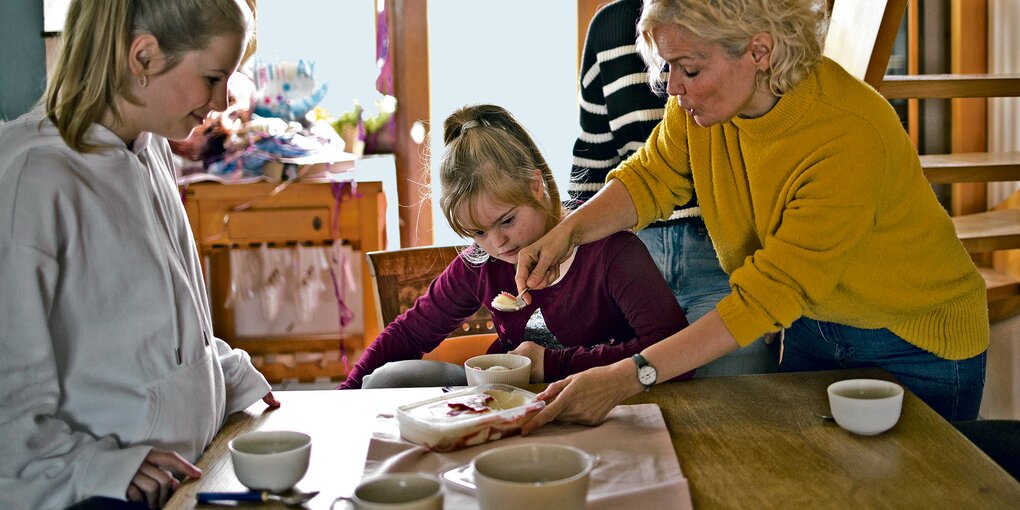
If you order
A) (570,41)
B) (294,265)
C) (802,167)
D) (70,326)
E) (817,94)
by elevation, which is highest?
(570,41)

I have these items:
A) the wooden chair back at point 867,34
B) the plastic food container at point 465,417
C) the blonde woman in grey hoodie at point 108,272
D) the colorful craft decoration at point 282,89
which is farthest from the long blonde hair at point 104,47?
the colorful craft decoration at point 282,89

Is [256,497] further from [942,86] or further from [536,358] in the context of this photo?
[942,86]

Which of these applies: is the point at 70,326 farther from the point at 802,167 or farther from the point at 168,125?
the point at 802,167

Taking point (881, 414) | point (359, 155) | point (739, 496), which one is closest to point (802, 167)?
point (881, 414)

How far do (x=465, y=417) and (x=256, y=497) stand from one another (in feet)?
1.00

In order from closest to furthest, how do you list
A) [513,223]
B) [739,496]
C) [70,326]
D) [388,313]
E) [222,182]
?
[739,496] → [70,326] → [513,223] → [388,313] → [222,182]

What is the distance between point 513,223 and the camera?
1.83 metres

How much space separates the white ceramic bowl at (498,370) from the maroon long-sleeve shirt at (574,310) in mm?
171

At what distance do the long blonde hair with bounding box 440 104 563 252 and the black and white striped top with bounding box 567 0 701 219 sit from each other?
0.35 metres

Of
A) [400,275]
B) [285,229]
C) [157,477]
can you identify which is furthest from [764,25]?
[285,229]

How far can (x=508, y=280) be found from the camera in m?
1.97

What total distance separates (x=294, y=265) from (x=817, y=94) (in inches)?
108

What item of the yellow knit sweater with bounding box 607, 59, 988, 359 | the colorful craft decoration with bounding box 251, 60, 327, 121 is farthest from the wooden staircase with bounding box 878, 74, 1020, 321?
the colorful craft decoration with bounding box 251, 60, 327, 121

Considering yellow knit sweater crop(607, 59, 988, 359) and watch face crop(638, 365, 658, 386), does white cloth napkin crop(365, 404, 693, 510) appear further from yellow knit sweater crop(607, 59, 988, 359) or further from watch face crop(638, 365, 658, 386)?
yellow knit sweater crop(607, 59, 988, 359)
